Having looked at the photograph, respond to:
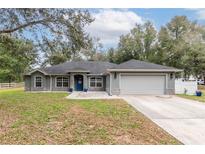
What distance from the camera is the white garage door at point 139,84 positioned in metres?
20.7

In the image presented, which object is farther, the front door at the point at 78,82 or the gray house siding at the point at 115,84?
the front door at the point at 78,82

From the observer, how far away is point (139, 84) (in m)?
20.8

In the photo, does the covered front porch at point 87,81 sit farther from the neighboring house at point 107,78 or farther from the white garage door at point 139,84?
the white garage door at point 139,84

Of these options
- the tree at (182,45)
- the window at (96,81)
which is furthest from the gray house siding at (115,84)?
the tree at (182,45)

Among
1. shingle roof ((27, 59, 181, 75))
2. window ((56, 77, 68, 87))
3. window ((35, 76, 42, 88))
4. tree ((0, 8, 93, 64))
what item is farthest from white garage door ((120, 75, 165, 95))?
window ((35, 76, 42, 88))

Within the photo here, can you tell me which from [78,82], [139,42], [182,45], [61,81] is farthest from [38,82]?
[139,42]

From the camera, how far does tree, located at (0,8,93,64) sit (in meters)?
10.8

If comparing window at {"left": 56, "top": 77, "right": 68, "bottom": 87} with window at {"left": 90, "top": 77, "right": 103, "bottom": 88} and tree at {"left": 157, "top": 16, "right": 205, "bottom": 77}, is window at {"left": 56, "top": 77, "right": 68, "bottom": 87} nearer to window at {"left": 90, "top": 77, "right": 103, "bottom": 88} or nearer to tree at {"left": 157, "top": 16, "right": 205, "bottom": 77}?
window at {"left": 90, "top": 77, "right": 103, "bottom": 88}

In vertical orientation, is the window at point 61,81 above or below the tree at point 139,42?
below

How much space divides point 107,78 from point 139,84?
4381 mm

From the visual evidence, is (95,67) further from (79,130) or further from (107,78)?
(79,130)

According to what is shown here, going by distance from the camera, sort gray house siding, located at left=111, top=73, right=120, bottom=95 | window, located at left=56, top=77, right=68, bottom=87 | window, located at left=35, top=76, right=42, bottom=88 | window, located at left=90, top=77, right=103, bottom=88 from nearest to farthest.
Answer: gray house siding, located at left=111, top=73, right=120, bottom=95
window, located at left=35, top=76, right=42, bottom=88
window, located at left=56, top=77, right=68, bottom=87
window, located at left=90, top=77, right=103, bottom=88

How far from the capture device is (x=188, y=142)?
601 cm

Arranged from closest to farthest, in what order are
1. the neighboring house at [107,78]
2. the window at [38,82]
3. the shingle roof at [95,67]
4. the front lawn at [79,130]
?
the front lawn at [79,130], the neighboring house at [107,78], the shingle roof at [95,67], the window at [38,82]
